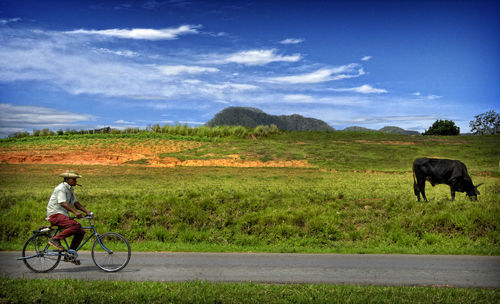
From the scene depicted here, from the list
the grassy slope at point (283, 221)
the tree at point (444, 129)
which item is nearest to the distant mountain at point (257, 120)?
the tree at point (444, 129)

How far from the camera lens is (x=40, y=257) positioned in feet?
28.0

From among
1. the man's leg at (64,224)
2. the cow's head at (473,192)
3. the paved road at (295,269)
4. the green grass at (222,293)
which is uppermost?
the man's leg at (64,224)

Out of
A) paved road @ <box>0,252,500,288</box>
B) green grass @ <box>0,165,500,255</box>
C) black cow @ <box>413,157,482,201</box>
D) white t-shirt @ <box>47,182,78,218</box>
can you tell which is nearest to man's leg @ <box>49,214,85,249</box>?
white t-shirt @ <box>47,182,78,218</box>

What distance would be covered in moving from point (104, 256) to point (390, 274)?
6468 mm

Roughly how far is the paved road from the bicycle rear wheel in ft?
0.59

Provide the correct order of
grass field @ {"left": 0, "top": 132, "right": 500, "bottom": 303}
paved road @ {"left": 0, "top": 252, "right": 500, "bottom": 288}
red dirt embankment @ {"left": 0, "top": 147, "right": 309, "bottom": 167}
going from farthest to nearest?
1. red dirt embankment @ {"left": 0, "top": 147, "right": 309, "bottom": 167}
2. paved road @ {"left": 0, "top": 252, "right": 500, "bottom": 288}
3. grass field @ {"left": 0, "top": 132, "right": 500, "bottom": 303}

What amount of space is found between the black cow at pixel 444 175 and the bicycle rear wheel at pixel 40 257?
52.9 feet

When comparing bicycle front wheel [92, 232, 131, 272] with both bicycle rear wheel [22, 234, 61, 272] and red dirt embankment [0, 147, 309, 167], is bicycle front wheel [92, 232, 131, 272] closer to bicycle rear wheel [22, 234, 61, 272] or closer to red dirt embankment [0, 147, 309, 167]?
bicycle rear wheel [22, 234, 61, 272]

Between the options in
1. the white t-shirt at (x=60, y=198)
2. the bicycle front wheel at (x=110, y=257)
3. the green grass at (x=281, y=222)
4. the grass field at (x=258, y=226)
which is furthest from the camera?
the green grass at (x=281, y=222)

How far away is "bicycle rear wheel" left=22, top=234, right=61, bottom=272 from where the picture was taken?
8.51m

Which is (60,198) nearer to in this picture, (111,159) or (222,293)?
(222,293)

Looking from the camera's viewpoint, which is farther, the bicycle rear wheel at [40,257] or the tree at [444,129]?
the tree at [444,129]

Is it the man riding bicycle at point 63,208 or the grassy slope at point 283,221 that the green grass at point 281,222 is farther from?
the man riding bicycle at point 63,208

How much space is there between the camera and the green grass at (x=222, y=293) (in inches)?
260
